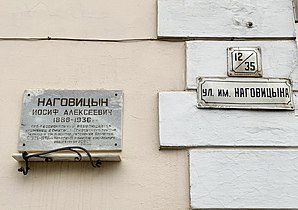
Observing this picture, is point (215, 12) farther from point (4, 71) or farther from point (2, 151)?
point (2, 151)

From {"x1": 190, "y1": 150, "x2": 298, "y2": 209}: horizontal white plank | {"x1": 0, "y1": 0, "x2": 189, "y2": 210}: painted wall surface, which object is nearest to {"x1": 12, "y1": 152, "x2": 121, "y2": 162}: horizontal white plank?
{"x1": 0, "y1": 0, "x2": 189, "y2": 210}: painted wall surface

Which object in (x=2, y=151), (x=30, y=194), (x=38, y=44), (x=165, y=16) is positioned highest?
(x=165, y=16)

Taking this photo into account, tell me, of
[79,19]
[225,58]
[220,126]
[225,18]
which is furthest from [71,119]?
[225,18]

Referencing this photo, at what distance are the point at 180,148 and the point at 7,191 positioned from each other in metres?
0.78

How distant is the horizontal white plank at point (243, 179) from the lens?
2.00 meters

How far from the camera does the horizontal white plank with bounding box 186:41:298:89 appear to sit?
2230 mm

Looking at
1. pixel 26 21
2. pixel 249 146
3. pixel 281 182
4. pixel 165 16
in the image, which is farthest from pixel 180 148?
pixel 26 21

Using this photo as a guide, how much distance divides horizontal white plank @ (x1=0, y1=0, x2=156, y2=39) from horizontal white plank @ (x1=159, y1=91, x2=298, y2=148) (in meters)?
0.44

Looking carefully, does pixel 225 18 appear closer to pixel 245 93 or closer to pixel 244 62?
pixel 244 62

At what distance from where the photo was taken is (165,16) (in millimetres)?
2346

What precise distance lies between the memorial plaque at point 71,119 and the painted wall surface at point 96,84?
0.04 m

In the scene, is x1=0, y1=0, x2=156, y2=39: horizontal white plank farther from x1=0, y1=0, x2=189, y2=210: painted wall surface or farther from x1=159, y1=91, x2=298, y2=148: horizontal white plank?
x1=159, y1=91, x2=298, y2=148: horizontal white plank

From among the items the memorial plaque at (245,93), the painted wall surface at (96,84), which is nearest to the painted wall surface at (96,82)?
the painted wall surface at (96,84)

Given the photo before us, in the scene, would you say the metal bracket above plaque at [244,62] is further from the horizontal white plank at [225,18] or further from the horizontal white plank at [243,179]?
the horizontal white plank at [243,179]
